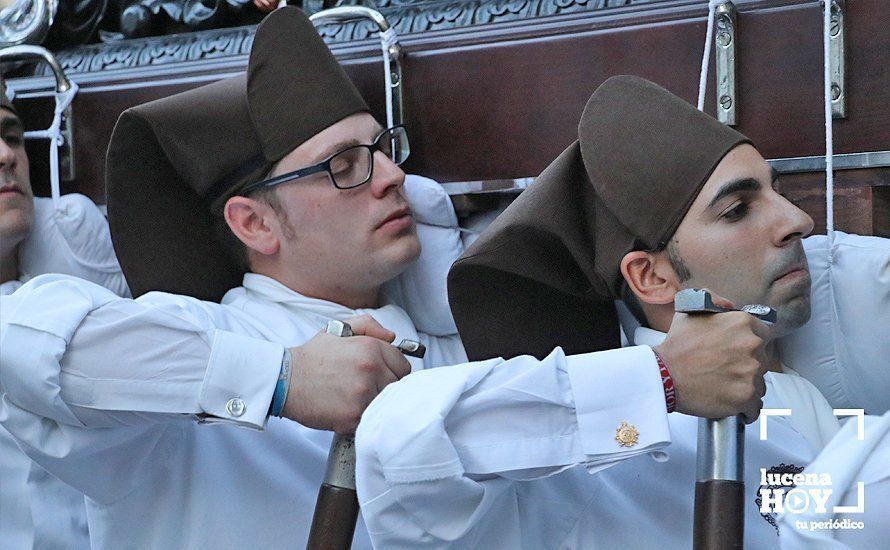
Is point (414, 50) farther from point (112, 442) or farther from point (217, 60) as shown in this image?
point (112, 442)

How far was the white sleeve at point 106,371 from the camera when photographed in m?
1.51

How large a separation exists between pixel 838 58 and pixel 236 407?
90 cm

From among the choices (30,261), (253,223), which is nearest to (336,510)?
(253,223)

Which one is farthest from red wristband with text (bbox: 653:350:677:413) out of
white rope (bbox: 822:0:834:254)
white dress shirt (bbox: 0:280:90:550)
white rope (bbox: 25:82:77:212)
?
white rope (bbox: 25:82:77:212)

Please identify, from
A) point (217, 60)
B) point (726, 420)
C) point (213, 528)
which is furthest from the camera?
point (217, 60)

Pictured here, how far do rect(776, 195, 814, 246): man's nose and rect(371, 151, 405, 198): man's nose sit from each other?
0.59 metres

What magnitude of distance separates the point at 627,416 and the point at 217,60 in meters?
1.13

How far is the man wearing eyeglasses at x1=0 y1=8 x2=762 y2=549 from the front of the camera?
1.51 m

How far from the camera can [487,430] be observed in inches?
53.5

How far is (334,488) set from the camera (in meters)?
1.40

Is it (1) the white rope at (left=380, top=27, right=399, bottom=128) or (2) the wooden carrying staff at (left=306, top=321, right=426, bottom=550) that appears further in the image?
(1) the white rope at (left=380, top=27, right=399, bottom=128)

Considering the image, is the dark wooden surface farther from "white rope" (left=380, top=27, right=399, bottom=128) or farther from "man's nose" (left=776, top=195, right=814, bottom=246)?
"man's nose" (left=776, top=195, right=814, bottom=246)

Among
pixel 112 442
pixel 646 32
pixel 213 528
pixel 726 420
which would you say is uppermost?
pixel 646 32

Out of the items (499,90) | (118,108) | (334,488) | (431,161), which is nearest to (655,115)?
(499,90)
